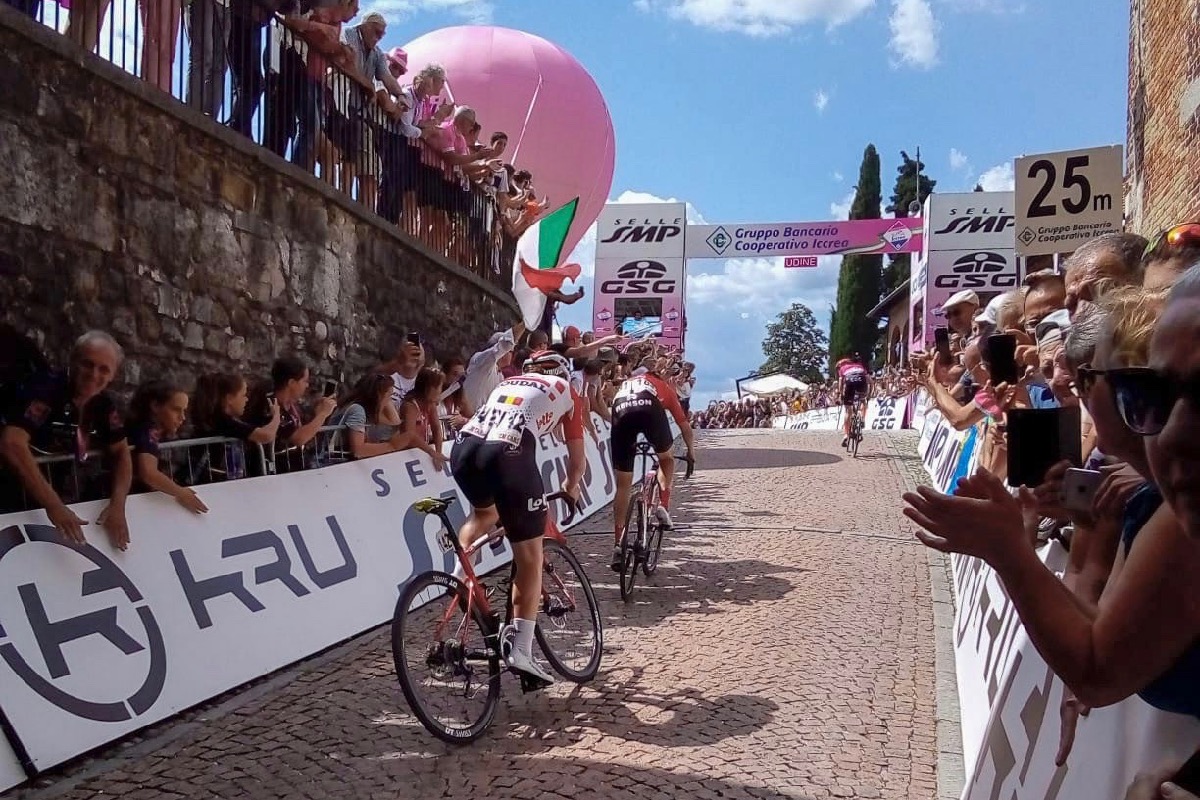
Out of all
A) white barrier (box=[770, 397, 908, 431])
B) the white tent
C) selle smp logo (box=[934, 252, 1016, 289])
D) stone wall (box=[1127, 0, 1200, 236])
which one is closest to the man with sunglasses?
stone wall (box=[1127, 0, 1200, 236])

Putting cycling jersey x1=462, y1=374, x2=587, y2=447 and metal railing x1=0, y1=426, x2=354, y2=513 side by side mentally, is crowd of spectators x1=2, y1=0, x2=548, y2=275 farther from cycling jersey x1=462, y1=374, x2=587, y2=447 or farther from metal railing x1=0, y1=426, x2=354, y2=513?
cycling jersey x1=462, y1=374, x2=587, y2=447

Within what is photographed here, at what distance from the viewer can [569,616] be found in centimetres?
548

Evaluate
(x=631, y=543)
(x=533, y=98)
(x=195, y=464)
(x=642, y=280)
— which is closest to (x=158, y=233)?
(x=195, y=464)

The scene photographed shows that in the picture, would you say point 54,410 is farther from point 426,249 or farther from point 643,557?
point 426,249

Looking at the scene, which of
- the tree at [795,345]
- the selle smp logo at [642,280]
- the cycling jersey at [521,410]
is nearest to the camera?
the cycling jersey at [521,410]

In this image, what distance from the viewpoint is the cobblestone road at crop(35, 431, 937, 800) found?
385 cm

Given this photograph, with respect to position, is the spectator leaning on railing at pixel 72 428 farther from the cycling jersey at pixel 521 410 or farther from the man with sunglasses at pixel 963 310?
the man with sunglasses at pixel 963 310

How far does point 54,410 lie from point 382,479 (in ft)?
8.58

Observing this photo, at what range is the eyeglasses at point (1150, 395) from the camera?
1.22 metres

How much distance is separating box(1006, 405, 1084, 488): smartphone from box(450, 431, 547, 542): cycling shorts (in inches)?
102

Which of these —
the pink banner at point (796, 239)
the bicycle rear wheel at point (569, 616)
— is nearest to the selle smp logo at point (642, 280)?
the pink banner at point (796, 239)

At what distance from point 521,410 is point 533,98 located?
Answer: 1165 centimetres

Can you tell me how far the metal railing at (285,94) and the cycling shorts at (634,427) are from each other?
3.49 metres

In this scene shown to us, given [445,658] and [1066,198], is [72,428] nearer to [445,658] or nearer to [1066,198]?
[445,658]
